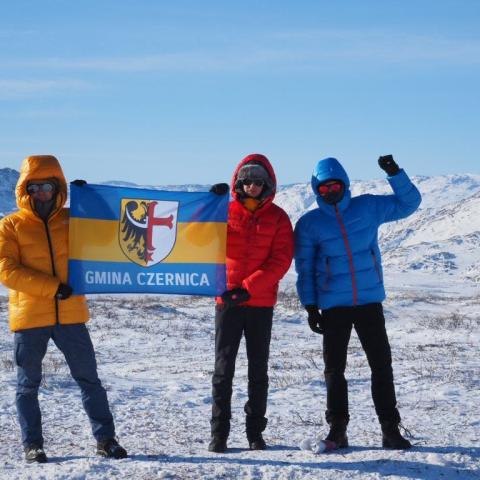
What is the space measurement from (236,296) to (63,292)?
1.50m

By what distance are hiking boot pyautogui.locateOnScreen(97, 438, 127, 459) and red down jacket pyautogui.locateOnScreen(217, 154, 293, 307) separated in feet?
5.16

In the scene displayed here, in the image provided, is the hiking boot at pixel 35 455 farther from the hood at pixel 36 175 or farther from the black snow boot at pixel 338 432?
the black snow boot at pixel 338 432

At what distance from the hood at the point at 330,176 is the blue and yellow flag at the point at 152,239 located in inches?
34.2

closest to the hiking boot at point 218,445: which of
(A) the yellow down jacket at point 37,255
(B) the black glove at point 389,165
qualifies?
(A) the yellow down jacket at point 37,255

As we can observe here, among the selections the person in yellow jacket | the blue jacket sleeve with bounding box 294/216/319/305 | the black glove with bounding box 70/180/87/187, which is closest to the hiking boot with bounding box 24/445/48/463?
the person in yellow jacket

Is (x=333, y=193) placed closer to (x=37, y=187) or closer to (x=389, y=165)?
(x=389, y=165)

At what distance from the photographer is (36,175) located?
6.40 m

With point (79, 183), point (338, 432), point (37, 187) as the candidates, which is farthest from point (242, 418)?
point (37, 187)

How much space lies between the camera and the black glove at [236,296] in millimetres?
6539

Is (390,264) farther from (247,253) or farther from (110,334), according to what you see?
(247,253)

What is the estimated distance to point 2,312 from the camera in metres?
22.1

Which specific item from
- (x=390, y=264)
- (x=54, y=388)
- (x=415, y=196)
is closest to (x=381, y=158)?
(x=415, y=196)

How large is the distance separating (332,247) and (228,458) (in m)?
2.10

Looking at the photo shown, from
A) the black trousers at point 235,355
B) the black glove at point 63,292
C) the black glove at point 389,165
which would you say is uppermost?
the black glove at point 389,165
